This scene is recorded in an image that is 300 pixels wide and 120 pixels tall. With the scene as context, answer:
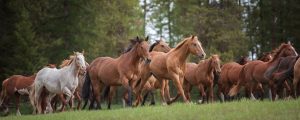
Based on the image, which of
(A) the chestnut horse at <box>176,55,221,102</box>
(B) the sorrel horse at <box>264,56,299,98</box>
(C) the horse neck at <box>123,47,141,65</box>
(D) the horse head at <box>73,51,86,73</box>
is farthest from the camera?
(A) the chestnut horse at <box>176,55,221,102</box>

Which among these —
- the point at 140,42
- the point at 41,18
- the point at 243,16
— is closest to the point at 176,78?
the point at 140,42

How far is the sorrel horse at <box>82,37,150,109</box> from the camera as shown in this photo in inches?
712

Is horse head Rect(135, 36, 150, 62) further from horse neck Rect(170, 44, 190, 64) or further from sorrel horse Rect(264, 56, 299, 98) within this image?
sorrel horse Rect(264, 56, 299, 98)

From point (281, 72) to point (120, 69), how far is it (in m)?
5.28

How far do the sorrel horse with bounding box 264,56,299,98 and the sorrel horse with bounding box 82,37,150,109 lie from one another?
13.3 feet

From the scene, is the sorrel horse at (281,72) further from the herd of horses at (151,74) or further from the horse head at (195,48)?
the horse head at (195,48)

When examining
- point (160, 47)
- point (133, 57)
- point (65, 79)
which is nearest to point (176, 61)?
point (133, 57)

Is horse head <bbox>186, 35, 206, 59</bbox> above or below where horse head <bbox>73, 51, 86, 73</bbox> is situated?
above

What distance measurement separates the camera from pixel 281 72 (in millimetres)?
17172

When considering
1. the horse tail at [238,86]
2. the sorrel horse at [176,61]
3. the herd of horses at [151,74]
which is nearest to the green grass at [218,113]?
the herd of horses at [151,74]

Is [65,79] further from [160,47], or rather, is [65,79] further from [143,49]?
[160,47]

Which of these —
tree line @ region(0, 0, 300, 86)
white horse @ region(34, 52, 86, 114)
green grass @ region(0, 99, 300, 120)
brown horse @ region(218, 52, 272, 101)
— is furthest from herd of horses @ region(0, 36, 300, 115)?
tree line @ region(0, 0, 300, 86)

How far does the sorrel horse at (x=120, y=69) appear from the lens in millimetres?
18078

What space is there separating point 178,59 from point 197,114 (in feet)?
16.4
